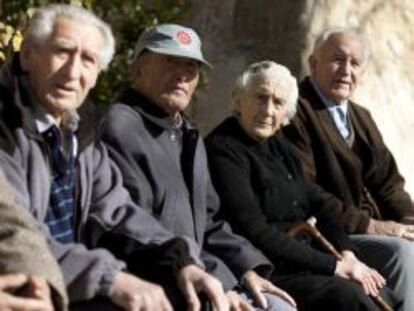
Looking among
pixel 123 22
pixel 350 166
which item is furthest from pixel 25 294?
pixel 123 22

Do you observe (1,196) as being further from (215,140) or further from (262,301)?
(215,140)

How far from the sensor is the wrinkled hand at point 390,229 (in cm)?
562

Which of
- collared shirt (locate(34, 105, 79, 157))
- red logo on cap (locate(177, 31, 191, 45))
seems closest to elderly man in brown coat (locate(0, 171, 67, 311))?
collared shirt (locate(34, 105, 79, 157))

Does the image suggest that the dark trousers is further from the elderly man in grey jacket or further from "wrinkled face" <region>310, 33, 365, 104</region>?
"wrinkled face" <region>310, 33, 365, 104</region>

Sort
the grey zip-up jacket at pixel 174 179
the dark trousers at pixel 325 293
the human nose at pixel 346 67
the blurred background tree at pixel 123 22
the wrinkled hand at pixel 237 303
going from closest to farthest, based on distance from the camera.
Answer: the wrinkled hand at pixel 237 303
the grey zip-up jacket at pixel 174 179
the dark trousers at pixel 325 293
the human nose at pixel 346 67
the blurred background tree at pixel 123 22

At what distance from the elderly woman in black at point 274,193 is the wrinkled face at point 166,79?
0.40 meters

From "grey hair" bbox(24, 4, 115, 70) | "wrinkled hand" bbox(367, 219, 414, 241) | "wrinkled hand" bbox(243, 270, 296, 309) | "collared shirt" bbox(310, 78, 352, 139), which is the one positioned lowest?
"wrinkled hand" bbox(367, 219, 414, 241)

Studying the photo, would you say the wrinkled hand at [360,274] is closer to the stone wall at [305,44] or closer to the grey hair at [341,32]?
the grey hair at [341,32]

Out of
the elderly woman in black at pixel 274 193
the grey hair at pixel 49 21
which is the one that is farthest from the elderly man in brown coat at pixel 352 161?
the grey hair at pixel 49 21

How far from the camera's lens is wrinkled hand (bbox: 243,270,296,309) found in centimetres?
439

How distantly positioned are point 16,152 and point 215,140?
129cm

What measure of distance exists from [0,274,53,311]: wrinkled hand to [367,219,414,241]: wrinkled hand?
258 centimetres

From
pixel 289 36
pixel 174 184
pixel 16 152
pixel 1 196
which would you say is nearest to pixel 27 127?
pixel 16 152

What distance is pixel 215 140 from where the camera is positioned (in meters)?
4.88
